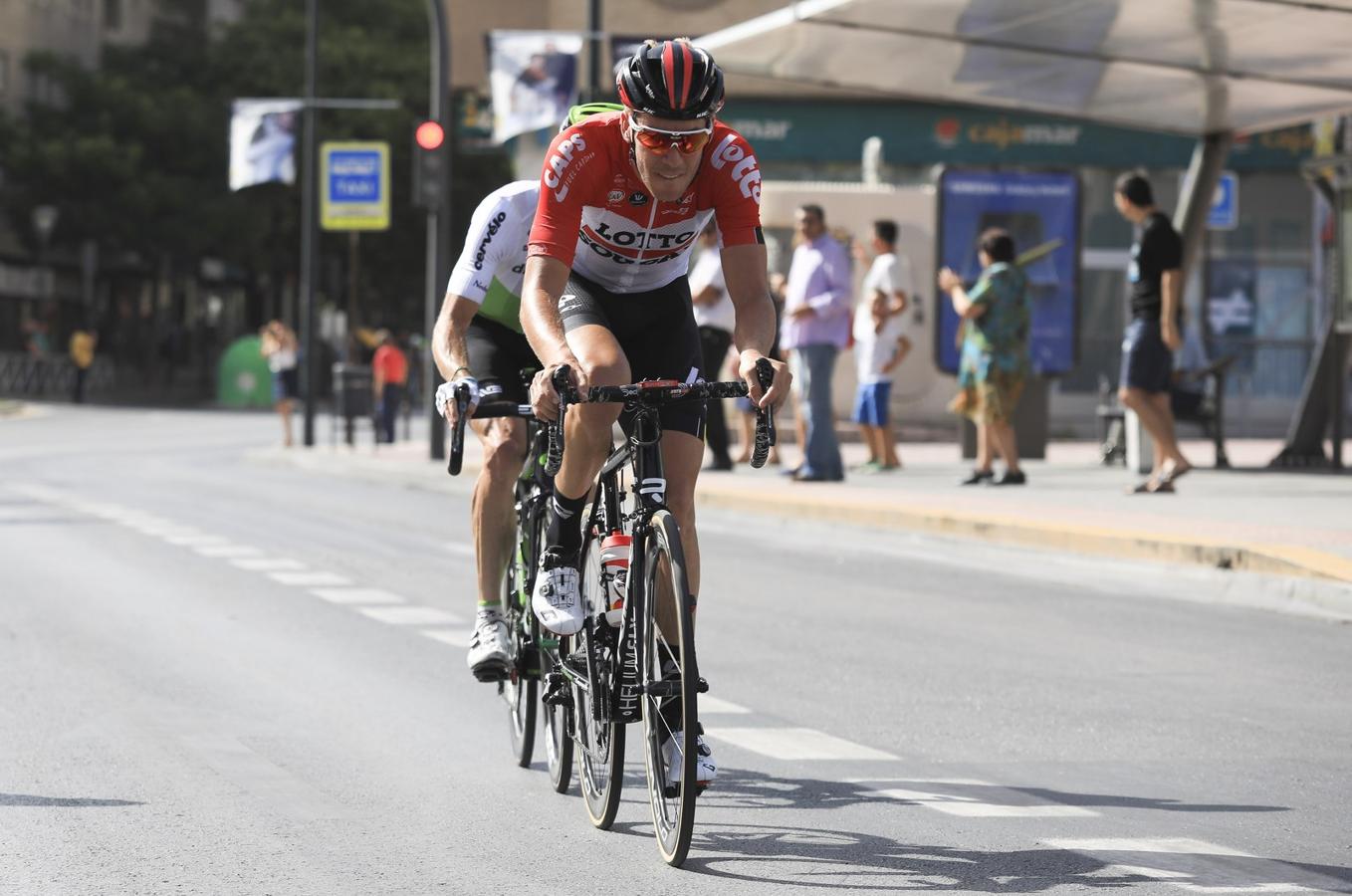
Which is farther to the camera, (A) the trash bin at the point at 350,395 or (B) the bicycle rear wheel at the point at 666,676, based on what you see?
(A) the trash bin at the point at 350,395

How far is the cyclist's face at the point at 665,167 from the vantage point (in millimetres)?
5867

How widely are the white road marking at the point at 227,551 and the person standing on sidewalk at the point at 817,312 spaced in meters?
5.00

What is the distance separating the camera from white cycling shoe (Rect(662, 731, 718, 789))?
546 centimetres

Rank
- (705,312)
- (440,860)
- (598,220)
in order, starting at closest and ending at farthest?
(440,860)
(598,220)
(705,312)

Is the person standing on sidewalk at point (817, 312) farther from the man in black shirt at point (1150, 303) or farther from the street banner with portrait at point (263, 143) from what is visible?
the street banner with portrait at point (263, 143)

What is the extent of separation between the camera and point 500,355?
24.0 ft

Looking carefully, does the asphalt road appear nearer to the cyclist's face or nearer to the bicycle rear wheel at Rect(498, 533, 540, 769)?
the bicycle rear wheel at Rect(498, 533, 540, 769)

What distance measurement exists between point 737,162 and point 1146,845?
1880 mm

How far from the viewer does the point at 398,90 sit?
63.6 m

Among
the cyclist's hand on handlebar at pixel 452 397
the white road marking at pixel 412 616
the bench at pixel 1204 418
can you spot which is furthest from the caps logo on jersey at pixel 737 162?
the bench at pixel 1204 418

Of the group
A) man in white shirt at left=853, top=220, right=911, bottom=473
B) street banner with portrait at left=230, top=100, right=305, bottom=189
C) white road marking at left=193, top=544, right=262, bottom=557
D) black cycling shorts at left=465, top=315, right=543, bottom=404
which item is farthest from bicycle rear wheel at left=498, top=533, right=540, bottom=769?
street banner with portrait at left=230, top=100, right=305, bottom=189

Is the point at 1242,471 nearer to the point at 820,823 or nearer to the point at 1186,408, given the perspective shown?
the point at 1186,408

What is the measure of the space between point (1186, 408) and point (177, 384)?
159 feet

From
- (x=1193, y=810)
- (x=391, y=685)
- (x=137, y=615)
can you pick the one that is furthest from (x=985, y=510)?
(x=1193, y=810)
